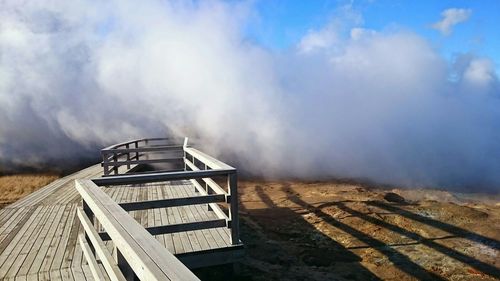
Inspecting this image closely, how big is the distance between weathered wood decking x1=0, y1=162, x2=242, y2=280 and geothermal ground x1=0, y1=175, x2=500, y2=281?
27.4 inches

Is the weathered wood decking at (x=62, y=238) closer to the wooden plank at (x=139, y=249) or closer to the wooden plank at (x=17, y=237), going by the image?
the wooden plank at (x=17, y=237)

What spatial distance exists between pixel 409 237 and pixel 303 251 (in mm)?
2551

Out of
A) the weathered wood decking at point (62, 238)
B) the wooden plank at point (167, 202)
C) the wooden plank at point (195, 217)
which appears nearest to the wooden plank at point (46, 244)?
the weathered wood decking at point (62, 238)

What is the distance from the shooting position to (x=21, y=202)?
9.26 meters

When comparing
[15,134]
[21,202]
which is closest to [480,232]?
[21,202]

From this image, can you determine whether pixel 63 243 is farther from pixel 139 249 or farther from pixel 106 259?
pixel 139 249

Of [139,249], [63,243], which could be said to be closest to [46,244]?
[63,243]

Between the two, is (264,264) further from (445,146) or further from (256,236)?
(445,146)

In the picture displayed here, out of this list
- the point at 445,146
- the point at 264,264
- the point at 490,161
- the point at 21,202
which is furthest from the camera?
the point at 445,146

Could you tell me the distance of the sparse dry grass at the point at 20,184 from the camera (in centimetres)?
1605

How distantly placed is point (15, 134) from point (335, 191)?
17042mm

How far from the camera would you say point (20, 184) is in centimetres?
1764

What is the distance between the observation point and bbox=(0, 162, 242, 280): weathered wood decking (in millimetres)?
5094

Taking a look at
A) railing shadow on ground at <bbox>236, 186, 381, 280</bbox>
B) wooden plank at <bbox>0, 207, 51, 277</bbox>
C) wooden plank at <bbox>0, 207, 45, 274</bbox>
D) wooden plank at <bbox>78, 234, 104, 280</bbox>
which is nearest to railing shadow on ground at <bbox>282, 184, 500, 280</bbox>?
railing shadow on ground at <bbox>236, 186, 381, 280</bbox>
